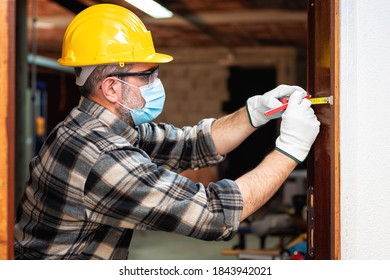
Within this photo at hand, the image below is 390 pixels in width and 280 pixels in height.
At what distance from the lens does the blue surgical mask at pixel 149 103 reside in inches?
86.6

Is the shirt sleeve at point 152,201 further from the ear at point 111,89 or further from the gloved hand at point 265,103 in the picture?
the gloved hand at point 265,103

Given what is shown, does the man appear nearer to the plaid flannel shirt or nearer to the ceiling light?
the plaid flannel shirt

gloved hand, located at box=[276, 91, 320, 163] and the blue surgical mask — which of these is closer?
gloved hand, located at box=[276, 91, 320, 163]

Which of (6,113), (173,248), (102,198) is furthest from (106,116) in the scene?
(173,248)

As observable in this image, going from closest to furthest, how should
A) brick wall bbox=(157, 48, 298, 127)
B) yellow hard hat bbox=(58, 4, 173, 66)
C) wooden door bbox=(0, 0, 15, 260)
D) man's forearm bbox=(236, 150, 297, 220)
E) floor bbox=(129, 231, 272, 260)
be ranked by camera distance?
wooden door bbox=(0, 0, 15, 260)
man's forearm bbox=(236, 150, 297, 220)
yellow hard hat bbox=(58, 4, 173, 66)
floor bbox=(129, 231, 272, 260)
brick wall bbox=(157, 48, 298, 127)

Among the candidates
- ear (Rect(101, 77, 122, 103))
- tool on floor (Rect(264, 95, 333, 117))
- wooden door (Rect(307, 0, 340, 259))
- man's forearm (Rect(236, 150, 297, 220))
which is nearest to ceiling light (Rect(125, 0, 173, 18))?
ear (Rect(101, 77, 122, 103))

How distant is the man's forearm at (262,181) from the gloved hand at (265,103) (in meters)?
A: 0.32

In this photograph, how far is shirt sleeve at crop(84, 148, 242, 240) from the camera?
1.84m

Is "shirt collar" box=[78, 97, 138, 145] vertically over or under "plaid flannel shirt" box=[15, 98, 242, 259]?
over

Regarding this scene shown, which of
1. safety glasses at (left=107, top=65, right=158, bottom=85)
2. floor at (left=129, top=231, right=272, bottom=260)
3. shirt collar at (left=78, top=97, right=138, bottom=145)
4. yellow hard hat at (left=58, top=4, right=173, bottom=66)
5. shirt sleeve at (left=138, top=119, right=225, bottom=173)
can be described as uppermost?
yellow hard hat at (left=58, top=4, right=173, bottom=66)

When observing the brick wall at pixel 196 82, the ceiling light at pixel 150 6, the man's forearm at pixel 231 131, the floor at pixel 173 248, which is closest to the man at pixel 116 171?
the man's forearm at pixel 231 131

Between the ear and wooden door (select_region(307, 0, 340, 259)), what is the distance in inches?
28.7

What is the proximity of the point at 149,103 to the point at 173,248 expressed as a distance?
211 inches
